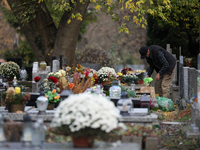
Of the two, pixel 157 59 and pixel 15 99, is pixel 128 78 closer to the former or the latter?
pixel 157 59

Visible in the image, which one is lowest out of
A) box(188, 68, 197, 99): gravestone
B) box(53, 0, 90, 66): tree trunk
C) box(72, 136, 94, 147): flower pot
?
box(72, 136, 94, 147): flower pot

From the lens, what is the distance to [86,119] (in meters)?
4.32

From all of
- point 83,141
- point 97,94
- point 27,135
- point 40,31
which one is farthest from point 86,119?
point 40,31

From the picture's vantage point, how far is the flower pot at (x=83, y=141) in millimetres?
4336

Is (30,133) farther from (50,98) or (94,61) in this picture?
(94,61)

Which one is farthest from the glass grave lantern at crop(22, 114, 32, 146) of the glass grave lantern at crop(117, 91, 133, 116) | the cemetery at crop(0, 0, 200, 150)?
the glass grave lantern at crop(117, 91, 133, 116)

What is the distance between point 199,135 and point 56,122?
11.1 ft

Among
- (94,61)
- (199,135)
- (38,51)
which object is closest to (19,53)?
(94,61)

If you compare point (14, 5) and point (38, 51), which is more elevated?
point (14, 5)

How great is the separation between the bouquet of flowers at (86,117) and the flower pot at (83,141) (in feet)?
0.16

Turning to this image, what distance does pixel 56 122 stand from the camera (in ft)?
15.1

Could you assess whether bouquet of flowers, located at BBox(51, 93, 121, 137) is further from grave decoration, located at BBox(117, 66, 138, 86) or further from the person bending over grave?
grave decoration, located at BBox(117, 66, 138, 86)

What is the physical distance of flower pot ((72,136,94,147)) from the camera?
171 inches

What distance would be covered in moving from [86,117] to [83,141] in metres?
0.29
